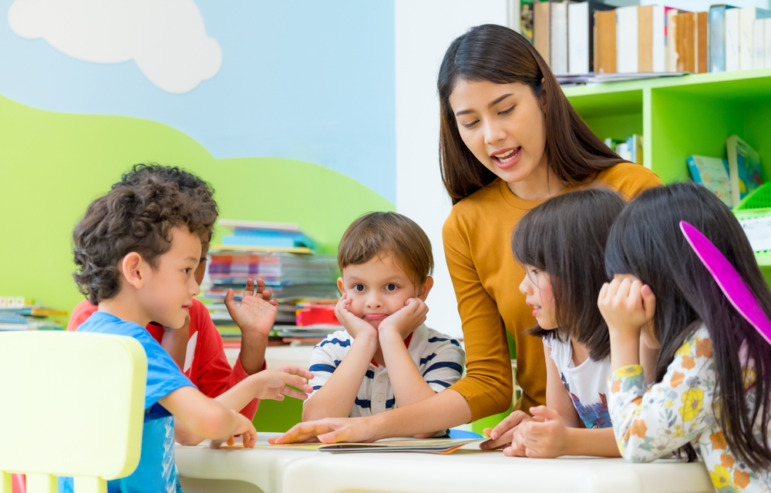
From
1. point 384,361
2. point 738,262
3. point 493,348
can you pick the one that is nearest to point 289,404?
point 384,361

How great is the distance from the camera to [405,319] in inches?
61.9

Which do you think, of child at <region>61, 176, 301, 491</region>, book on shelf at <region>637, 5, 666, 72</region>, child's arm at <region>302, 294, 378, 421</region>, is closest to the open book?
child at <region>61, 176, 301, 491</region>

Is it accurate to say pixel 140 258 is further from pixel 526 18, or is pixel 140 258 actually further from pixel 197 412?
pixel 526 18

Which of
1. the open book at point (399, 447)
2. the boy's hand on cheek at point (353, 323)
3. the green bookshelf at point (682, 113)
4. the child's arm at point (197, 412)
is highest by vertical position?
the green bookshelf at point (682, 113)

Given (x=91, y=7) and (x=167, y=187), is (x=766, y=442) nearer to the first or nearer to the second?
(x=167, y=187)

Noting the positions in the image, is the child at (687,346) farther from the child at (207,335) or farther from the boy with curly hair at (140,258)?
the child at (207,335)

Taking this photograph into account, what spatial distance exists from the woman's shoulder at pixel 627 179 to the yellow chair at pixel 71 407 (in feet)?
2.91

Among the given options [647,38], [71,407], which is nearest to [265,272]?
[647,38]

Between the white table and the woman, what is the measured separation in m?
0.33

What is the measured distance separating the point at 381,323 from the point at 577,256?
0.47m

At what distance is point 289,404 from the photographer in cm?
206

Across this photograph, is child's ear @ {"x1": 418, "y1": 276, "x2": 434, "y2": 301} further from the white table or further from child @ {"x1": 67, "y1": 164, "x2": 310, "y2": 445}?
the white table

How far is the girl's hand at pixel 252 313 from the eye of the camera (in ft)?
5.40

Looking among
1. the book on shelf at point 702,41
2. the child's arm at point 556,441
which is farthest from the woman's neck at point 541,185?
the book on shelf at point 702,41
